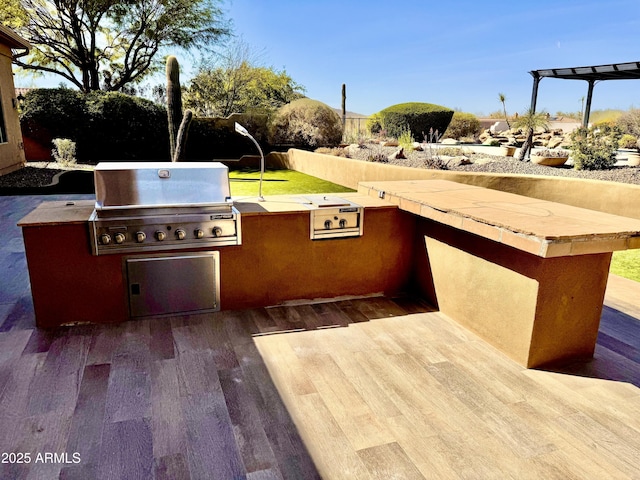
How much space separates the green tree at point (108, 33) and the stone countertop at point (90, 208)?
1515 centimetres

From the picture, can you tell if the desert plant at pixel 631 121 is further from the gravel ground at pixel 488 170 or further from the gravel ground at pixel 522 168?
the gravel ground at pixel 488 170

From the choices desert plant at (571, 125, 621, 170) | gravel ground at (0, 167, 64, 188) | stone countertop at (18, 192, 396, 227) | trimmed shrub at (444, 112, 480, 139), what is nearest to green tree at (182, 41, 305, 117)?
gravel ground at (0, 167, 64, 188)

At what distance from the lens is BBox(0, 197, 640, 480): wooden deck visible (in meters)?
A: 1.73

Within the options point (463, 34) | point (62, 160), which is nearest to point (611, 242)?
point (62, 160)

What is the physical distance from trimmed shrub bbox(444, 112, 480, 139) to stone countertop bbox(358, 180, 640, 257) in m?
18.0

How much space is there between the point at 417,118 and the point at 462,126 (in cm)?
272

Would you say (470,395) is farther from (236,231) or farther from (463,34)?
(463,34)

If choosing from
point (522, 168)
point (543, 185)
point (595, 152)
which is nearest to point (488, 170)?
point (522, 168)

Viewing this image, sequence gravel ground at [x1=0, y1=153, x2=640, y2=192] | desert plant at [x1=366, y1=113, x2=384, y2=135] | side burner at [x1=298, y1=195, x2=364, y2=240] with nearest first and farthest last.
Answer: side burner at [x1=298, y1=195, x2=364, y2=240]
gravel ground at [x1=0, y1=153, x2=640, y2=192]
desert plant at [x1=366, y1=113, x2=384, y2=135]

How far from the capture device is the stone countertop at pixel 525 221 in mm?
2068

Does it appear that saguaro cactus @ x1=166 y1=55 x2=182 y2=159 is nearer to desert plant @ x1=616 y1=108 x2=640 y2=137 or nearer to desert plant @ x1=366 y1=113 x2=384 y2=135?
desert plant @ x1=366 y1=113 x2=384 y2=135

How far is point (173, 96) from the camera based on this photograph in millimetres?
10305

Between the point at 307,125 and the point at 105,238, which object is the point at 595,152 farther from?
the point at 105,238

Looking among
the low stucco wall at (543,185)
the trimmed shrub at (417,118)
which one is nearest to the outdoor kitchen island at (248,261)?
the low stucco wall at (543,185)
